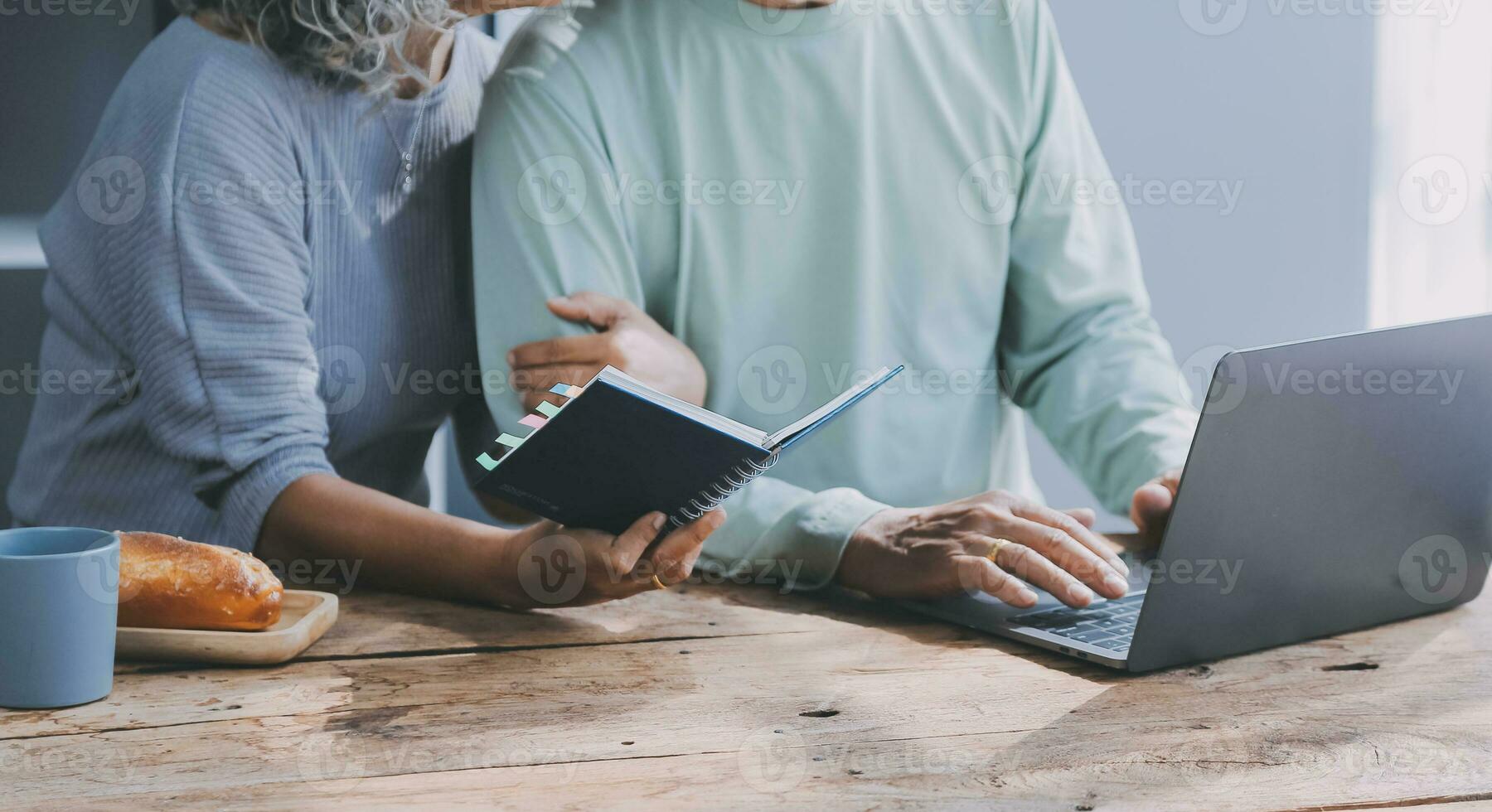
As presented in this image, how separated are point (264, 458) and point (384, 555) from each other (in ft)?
0.56

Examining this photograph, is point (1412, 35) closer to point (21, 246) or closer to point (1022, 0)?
point (1022, 0)

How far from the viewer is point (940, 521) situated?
3.60 feet

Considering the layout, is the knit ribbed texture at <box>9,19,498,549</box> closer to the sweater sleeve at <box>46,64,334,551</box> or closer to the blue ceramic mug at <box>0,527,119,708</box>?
the sweater sleeve at <box>46,64,334,551</box>

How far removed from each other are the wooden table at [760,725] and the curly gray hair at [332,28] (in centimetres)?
59

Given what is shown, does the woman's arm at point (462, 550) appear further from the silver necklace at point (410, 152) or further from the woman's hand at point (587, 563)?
the silver necklace at point (410, 152)

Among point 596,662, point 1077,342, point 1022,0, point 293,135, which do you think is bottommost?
point 596,662

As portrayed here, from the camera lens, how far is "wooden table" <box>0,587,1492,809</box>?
2.31ft

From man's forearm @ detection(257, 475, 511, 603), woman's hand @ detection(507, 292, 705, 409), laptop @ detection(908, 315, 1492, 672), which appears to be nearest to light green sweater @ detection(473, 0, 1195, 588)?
woman's hand @ detection(507, 292, 705, 409)

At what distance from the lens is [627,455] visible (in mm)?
887

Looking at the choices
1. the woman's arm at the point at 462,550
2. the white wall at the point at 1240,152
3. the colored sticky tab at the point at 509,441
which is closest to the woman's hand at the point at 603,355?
the woman's arm at the point at 462,550

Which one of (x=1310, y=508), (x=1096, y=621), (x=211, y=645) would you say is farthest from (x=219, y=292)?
(x=1310, y=508)

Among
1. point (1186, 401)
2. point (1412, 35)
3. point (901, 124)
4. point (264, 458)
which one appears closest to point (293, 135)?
point (264, 458)

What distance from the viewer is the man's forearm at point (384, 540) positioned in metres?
1.08

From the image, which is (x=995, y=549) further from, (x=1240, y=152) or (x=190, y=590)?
(x=1240, y=152)
